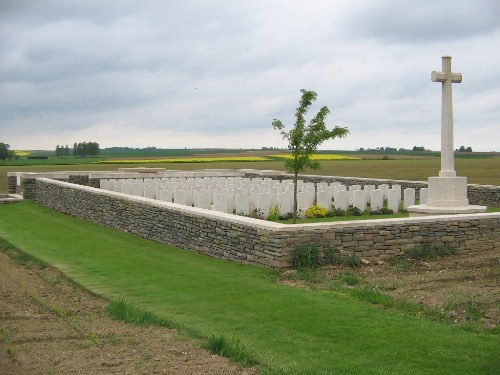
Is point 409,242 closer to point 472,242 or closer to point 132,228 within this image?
point 472,242

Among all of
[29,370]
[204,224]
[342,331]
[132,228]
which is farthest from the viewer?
[132,228]

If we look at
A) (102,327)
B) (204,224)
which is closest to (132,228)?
(204,224)

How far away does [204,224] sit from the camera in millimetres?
11203

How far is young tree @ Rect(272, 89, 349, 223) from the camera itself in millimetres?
14159

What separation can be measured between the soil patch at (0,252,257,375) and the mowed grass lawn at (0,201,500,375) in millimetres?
387

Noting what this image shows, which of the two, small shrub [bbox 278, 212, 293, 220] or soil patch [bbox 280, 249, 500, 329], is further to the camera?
small shrub [bbox 278, 212, 293, 220]

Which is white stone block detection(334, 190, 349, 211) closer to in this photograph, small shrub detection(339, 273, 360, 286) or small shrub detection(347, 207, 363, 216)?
small shrub detection(347, 207, 363, 216)

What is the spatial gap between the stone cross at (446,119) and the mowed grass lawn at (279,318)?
6960 mm

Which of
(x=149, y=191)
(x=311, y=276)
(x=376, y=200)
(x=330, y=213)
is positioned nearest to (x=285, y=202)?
(x=330, y=213)

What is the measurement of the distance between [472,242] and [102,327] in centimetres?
661

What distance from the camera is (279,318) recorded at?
691cm

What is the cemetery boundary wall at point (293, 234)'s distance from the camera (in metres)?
9.48

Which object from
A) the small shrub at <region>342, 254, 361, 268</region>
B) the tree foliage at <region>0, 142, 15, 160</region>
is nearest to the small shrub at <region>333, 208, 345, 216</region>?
the small shrub at <region>342, 254, 361, 268</region>

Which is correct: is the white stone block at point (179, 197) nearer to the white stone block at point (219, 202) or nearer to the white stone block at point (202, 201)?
the white stone block at point (202, 201)
